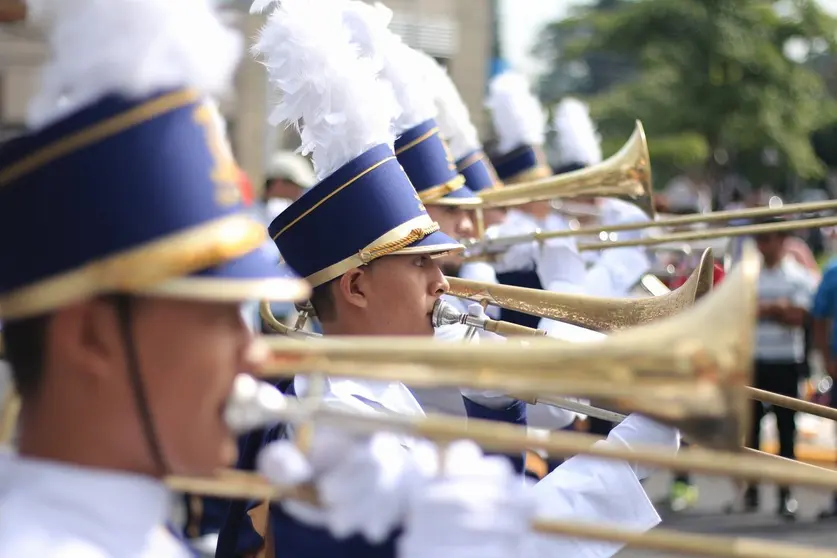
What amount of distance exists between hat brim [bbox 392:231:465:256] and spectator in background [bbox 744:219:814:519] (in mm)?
5538

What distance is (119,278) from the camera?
5.23 ft

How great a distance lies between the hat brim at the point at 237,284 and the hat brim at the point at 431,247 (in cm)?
141

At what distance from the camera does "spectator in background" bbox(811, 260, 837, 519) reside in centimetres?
798

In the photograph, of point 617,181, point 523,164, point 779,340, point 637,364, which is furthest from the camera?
point 779,340

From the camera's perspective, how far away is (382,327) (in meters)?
3.06

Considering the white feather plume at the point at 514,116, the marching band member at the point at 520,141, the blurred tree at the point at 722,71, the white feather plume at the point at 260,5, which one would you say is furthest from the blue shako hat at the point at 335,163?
the blurred tree at the point at 722,71

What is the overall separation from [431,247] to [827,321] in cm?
561

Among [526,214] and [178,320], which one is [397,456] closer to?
[178,320]

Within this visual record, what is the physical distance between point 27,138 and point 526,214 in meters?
5.99

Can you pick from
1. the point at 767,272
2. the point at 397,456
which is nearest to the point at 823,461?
the point at 767,272

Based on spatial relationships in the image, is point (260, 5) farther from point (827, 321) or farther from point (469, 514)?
point (827, 321)

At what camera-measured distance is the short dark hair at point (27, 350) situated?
66.0 inches

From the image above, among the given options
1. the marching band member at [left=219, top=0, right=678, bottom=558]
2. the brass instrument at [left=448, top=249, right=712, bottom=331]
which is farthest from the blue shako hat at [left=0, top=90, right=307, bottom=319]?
the brass instrument at [left=448, top=249, right=712, bottom=331]

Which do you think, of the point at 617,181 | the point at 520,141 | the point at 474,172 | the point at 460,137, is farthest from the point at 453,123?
the point at 520,141
